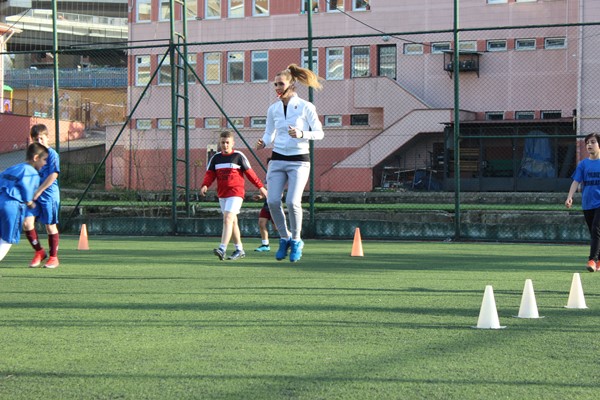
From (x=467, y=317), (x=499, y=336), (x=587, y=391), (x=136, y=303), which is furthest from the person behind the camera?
(x=136, y=303)

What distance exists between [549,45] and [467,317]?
41048mm

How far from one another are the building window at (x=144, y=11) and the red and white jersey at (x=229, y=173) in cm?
4514

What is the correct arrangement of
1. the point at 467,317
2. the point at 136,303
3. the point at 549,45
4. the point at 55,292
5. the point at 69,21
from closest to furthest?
Result: the point at 467,317 < the point at 136,303 < the point at 55,292 < the point at 549,45 < the point at 69,21

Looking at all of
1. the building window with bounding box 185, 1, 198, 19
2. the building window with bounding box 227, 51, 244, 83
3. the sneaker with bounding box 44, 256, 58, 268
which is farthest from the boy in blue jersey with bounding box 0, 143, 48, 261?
the building window with bounding box 185, 1, 198, 19

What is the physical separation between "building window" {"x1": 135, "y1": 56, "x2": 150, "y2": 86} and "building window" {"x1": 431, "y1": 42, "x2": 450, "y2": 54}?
14.0 metres

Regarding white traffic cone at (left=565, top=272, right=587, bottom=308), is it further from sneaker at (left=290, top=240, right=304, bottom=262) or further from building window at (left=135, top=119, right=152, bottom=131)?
building window at (left=135, top=119, right=152, bottom=131)

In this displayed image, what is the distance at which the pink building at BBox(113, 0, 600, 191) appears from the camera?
148ft

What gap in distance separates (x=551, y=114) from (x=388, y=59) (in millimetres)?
8248

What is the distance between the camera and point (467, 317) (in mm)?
7750

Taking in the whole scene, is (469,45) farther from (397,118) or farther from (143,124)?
(143,124)

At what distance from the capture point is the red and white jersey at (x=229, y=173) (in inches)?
546

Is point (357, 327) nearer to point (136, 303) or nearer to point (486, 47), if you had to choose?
point (136, 303)

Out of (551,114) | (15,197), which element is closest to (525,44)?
(551,114)

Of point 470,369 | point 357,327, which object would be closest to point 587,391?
point 470,369
